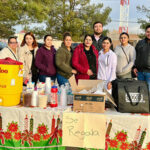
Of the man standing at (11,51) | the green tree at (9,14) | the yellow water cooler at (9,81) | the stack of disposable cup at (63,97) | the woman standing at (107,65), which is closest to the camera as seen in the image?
the yellow water cooler at (9,81)

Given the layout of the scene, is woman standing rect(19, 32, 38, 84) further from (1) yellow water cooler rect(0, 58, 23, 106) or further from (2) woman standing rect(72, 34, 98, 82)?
(1) yellow water cooler rect(0, 58, 23, 106)

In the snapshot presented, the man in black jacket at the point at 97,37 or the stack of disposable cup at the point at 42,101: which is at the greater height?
the man in black jacket at the point at 97,37

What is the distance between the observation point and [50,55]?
3570 millimetres

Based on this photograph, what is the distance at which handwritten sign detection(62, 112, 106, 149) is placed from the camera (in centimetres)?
193

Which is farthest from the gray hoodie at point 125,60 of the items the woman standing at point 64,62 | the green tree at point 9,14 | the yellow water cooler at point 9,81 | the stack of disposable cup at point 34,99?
the green tree at point 9,14

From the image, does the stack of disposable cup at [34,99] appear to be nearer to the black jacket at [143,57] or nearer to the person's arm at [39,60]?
the person's arm at [39,60]

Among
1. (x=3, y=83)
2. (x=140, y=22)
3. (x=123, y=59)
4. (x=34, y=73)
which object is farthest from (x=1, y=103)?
(x=140, y=22)

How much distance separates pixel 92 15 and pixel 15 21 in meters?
7.35

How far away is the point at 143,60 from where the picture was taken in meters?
3.35

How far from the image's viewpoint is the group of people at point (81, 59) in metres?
3.35

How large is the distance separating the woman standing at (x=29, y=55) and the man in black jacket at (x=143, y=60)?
2026 millimetres

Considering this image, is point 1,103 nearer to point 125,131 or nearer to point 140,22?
point 125,131

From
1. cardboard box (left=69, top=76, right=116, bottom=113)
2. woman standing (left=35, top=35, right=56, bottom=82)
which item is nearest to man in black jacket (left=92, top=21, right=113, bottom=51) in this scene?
woman standing (left=35, top=35, right=56, bottom=82)

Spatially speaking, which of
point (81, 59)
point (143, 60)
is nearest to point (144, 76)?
point (143, 60)
